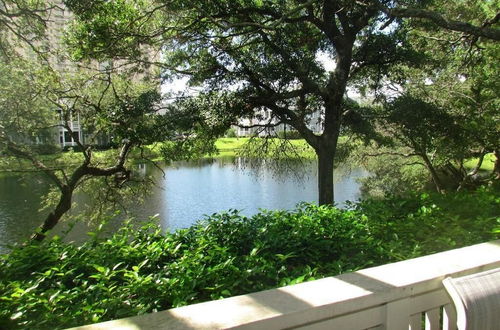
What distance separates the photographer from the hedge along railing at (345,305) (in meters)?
1.31

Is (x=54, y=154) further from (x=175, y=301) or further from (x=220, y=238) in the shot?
(x=175, y=301)

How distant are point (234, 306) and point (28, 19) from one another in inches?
343

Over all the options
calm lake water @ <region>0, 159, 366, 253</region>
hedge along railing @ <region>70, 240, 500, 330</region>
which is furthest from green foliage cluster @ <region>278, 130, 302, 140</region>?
hedge along railing @ <region>70, 240, 500, 330</region>

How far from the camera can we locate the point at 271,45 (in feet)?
26.1

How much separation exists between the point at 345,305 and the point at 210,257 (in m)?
1.29

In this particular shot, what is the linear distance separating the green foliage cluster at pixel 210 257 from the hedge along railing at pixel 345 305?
0.53 m

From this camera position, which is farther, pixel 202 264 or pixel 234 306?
pixel 202 264

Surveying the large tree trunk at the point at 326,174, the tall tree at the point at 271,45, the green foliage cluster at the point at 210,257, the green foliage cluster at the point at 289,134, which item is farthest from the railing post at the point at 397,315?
the green foliage cluster at the point at 289,134

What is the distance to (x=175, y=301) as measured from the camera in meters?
1.97

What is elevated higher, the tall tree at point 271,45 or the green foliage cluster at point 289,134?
the tall tree at point 271,45

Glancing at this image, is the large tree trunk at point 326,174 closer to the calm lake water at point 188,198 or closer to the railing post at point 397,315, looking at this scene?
the calm lake water at point 188,198

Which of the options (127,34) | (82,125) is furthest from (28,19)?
(82,125)

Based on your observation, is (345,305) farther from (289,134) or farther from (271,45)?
(289,134)

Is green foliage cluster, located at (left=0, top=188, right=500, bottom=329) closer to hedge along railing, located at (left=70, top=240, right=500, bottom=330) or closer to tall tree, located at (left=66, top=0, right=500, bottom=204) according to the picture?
hedge along railing, located at (left=70, top=240, right=500, bottom=330)
